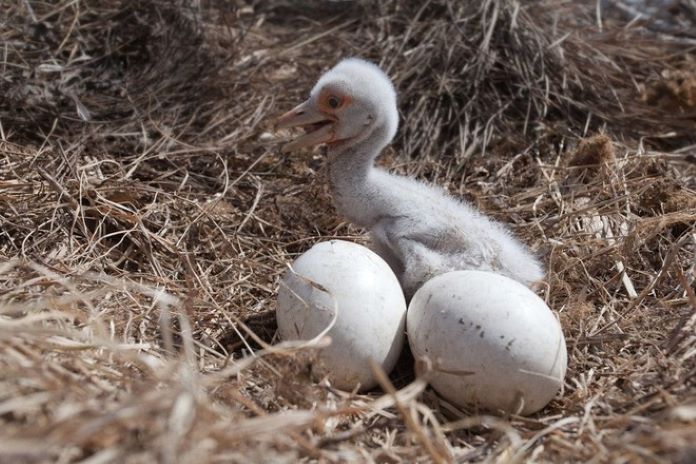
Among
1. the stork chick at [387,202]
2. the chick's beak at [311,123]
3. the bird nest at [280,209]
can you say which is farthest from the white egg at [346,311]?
the chick's beak at [311,123]

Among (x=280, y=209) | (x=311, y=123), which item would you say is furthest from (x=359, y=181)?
(x=280, y=209)

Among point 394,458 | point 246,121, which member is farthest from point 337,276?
point 246,121

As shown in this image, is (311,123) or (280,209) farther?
(280,209)

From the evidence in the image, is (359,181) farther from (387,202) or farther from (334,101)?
(334,101)

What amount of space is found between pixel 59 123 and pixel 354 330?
214 cm

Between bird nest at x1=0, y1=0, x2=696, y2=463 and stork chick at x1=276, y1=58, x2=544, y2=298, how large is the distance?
30cm

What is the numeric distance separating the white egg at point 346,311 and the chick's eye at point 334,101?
2.01 feet

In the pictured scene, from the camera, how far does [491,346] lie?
6.93 ft

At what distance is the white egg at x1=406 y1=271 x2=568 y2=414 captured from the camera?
2.12 m

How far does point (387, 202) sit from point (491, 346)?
77 centimetres

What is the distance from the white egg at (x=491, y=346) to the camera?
2.12 m

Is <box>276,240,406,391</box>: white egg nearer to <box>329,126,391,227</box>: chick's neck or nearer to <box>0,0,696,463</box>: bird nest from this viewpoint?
<box>0,0,696,463</box>: bird nest

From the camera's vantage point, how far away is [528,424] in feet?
7.06

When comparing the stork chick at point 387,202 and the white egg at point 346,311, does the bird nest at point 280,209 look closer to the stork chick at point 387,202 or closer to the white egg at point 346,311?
the white egg at point 346,311
